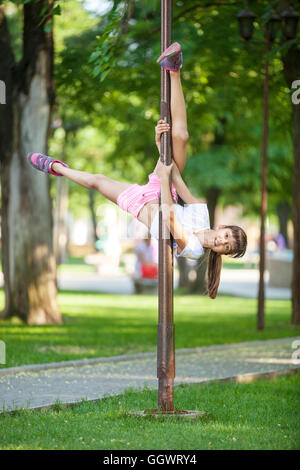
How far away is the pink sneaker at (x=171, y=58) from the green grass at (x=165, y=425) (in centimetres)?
303

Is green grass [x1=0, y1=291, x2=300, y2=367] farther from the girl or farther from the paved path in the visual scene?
the paved path

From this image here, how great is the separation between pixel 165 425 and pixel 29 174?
9155 mm

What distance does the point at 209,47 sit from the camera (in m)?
17.4

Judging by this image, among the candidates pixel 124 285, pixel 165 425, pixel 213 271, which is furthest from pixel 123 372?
pixel 124 285

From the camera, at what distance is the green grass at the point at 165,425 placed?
636 centimetres

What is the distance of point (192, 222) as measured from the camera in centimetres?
746

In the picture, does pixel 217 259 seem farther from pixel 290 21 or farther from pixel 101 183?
pixel 290 21

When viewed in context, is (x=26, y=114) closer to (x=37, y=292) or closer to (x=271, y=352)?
(x=37, y=292)

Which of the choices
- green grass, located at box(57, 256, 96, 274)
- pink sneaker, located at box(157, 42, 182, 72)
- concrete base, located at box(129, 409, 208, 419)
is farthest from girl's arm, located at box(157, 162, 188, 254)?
green grass, located at box(57, 256, 96, 274)

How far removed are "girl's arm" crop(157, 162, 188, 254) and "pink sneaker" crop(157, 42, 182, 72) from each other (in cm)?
85

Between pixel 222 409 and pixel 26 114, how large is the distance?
28.9 feet

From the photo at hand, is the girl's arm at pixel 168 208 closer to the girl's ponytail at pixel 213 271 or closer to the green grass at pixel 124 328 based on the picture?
the girl's ponytail at pixel 213 271

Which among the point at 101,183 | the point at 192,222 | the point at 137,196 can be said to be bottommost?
the point at 192,222

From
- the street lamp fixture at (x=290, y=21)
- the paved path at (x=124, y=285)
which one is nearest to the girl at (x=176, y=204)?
the street lamp fixture at (x=290, y=21)
